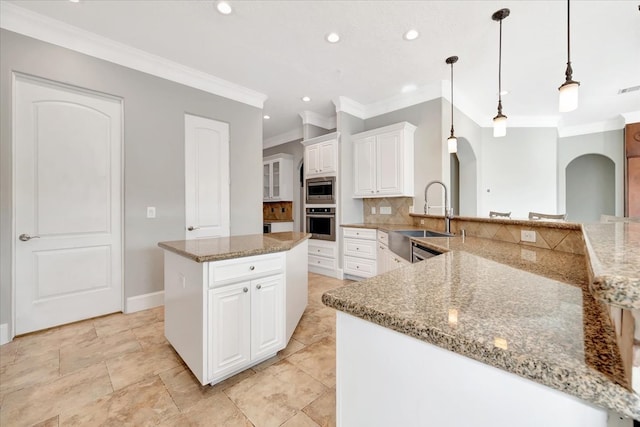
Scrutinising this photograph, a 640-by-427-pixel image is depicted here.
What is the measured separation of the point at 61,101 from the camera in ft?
7.99

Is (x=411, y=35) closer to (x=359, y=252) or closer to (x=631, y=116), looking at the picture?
(x=359, y=252)

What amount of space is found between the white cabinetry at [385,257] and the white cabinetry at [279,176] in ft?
8.92

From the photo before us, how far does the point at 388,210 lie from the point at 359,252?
3.00 ft

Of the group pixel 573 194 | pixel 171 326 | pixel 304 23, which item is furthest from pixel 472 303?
pixel 573 194

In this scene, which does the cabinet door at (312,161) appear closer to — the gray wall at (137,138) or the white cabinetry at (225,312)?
the gray wall at (137,138)

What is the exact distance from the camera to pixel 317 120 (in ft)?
15.7

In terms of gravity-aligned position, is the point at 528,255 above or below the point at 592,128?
below

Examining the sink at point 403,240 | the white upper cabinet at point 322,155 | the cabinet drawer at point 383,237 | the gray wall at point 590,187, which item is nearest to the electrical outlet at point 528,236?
the sink at point 403,240

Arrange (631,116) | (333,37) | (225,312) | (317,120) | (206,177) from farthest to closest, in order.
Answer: (317,120), (631,116), (206,177), (333,37), (225,312)

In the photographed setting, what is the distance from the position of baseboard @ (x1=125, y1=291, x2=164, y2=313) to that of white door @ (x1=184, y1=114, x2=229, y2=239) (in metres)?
0.73

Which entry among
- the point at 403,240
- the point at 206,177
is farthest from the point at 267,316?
the point at 206,177

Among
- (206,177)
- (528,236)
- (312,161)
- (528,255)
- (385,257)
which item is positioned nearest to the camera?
(528,255)

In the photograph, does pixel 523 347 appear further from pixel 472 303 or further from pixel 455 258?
pixel 455 258

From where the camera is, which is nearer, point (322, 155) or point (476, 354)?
point (476, 354)
